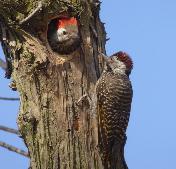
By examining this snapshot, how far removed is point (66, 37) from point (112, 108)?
929mm

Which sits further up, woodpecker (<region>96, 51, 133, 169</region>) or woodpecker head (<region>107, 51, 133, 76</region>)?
woodpecker head (<region>107, 51, 133, 76</region>)

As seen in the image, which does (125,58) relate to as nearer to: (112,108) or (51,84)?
(112,108)

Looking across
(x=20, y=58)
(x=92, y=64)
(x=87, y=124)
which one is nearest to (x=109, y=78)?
(x=92, y=64)

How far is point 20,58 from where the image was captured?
13.0ft

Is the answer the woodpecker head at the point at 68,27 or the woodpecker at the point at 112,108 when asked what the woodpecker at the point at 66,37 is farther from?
the woodpecker at the point at 112,108

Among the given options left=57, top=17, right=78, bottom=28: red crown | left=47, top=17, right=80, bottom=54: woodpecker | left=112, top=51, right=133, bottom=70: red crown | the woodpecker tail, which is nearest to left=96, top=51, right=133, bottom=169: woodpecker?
the woodpecker tail

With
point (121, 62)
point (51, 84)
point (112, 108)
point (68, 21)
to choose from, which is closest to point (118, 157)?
point (112, 108)

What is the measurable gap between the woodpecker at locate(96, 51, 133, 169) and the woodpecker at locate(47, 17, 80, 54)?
47 centimetres

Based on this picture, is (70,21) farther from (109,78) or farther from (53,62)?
(109,78)

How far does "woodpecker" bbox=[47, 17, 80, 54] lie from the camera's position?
163 inches

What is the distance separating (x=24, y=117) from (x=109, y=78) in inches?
47.1

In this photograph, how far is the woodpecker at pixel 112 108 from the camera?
13.2 feet

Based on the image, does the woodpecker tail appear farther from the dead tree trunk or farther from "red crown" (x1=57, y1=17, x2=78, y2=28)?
"red crown" (x1=57, y1=17, x2=78, y2=28)

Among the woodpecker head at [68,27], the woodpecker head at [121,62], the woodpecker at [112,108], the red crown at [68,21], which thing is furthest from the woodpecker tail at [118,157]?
the red crown at [68,21]
